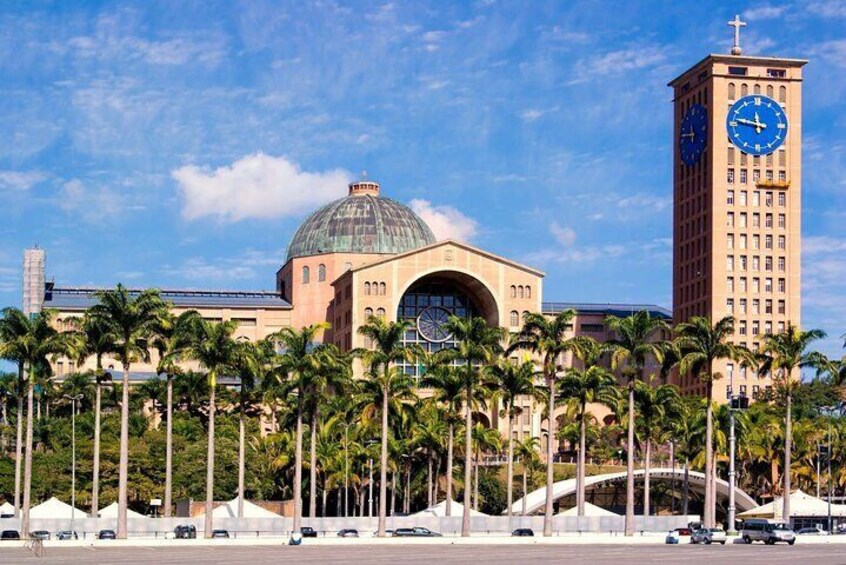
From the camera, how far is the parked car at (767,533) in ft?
329

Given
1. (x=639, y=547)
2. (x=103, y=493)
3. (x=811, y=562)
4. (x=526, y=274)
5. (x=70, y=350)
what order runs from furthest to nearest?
1. (x=526, y=274)
2. (x=103, y=493)
3. (x=70, y=350)
4. (x=639, y=547)
5. (x=811, y=562)

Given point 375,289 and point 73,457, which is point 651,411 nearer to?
point 73,457

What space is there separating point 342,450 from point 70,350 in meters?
37.5

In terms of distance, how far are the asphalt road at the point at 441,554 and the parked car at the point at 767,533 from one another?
4228 millimetres

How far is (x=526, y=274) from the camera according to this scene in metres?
192

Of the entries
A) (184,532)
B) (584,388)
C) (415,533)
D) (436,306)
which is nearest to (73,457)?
(184,532)

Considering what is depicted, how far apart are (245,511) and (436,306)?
272 ft

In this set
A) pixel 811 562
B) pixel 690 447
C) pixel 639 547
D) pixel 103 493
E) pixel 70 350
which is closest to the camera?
pixel 811 562

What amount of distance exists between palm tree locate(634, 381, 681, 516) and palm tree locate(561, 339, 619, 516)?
8.24 feet

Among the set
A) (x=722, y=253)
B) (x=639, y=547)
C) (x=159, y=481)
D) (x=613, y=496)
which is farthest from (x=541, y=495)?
(x=722, y=253)

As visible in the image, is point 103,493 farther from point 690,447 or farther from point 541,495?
point 690,447

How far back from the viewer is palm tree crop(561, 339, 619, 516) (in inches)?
4483

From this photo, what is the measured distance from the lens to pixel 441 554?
267 ft

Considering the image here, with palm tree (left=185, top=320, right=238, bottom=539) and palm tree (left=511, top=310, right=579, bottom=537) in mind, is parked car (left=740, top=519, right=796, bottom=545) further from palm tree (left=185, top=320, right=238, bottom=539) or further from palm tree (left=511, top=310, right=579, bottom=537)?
palm tree (left=185, top=320, right=238, bottom=539)
